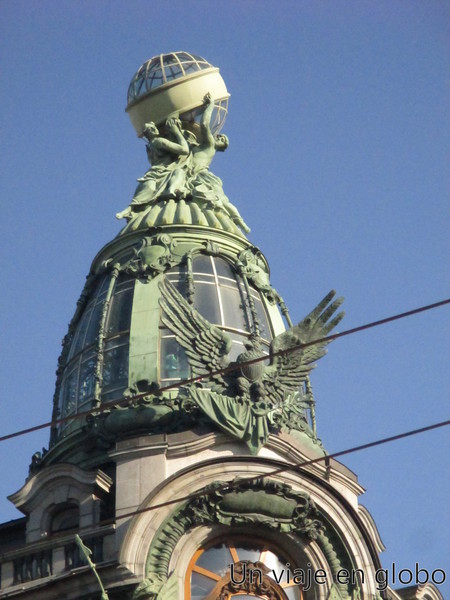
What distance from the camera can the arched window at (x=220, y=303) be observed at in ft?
129

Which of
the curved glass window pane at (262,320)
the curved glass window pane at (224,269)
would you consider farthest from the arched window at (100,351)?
the curved glass window pane at (262,320)

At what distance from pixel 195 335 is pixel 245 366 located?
190cm

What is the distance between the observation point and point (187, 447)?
36.0m

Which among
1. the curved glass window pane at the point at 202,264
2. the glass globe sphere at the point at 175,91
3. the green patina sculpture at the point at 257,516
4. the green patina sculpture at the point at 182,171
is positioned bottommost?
the green patina sculpture at the point at 257,516

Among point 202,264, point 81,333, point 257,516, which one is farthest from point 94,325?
point 257,516

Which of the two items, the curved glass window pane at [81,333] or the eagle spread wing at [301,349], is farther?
the curved glass window pane at [81,333]

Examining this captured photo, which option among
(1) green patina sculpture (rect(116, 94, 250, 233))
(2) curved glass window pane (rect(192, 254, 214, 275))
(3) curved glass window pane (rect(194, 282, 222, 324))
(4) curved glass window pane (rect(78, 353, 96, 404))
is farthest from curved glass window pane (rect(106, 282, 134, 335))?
(1) green patina sculpture (rect(116, 94, 250, 233))

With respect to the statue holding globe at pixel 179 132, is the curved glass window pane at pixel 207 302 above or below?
below

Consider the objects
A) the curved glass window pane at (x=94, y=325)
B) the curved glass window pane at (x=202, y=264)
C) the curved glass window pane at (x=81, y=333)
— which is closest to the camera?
the curved glass window pane at (x=94, y=325)

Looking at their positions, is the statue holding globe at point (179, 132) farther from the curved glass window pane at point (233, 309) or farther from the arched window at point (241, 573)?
the arched window at point (241, 573)

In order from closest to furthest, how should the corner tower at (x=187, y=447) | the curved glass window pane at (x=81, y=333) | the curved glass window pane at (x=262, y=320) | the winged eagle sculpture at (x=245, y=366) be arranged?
the corner tower at (x=187, y=447), the winged eagle sculpture at (x=245, y=366), the curved glass window pane at (x=262, y=320), the curved glass window pane at (x=81, y=333)

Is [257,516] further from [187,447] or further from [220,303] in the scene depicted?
[220,303]

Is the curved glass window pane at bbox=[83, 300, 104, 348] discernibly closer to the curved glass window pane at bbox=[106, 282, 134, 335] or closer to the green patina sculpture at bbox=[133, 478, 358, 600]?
the curved glass window pane at bbox=[106, 282, 134, 335]

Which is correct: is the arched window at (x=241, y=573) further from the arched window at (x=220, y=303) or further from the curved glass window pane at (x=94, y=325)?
the curved glass window pane at (x=94, y=325)
